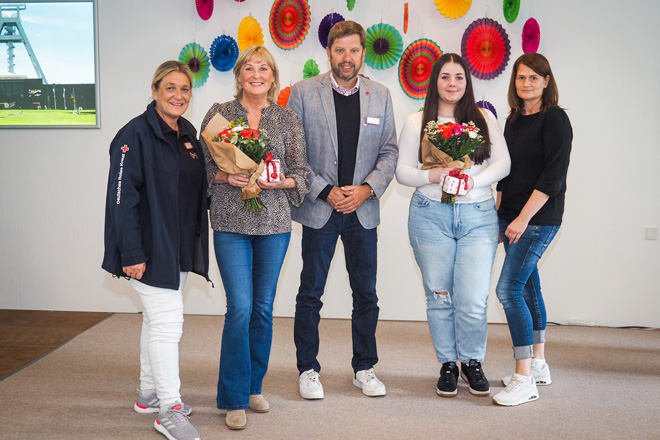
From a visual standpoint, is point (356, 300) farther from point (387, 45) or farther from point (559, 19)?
point (559, 19)

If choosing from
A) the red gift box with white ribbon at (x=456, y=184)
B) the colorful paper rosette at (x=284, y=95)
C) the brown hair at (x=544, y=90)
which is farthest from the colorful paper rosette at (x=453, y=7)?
the red gift box with white ribbon at (x=456, y=184)

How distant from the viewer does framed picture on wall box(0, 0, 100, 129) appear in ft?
15.5

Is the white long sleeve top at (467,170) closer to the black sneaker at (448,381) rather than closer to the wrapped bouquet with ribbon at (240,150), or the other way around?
the wrapped bouquet with ribbon at (240,150)

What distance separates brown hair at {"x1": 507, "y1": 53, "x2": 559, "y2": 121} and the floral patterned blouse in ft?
3.82

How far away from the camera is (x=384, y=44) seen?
4.58 m

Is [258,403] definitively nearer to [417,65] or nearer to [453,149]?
[453,149]

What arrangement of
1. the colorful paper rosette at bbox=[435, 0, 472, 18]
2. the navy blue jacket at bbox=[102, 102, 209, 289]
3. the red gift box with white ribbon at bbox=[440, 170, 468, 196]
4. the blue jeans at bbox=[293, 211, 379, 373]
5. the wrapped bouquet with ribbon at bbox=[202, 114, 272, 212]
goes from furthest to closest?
1. the colorful paper rosette at bbox=[435, 0, 472, 18]
2. the blue jeans at bbox=[293, 211, 379, 373]
3. the red gift box with white ribbon at bbox=[440, 170, 468, 196]
4. the wrapped bouquet with ribbon at bbox=[202, 114, 272, 212]
5. the navy blue jacket at bbox=[102, 102, 209, 289]

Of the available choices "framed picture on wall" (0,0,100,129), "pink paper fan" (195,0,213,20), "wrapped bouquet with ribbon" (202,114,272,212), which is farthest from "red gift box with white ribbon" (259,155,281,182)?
"framed picture on wall" (0,0,100,129)

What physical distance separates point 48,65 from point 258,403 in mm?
3471

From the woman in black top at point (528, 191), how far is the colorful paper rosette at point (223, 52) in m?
2.40

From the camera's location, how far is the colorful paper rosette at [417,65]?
459 cm

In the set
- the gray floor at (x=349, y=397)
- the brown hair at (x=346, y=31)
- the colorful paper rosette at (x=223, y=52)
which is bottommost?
the gray floor at (x=349, y=397)

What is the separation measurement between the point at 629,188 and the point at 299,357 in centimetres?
311

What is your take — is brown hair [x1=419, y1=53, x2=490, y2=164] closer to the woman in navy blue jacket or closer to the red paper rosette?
the woman in navy blue jacket
